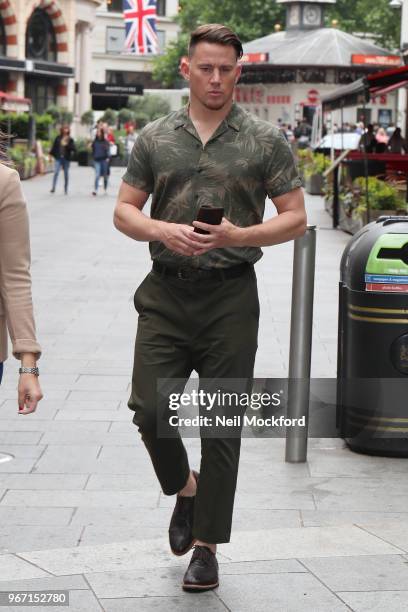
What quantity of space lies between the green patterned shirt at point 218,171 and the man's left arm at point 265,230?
68 mm

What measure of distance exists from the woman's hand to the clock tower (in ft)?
263

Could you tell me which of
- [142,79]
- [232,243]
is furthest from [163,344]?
[142,79]

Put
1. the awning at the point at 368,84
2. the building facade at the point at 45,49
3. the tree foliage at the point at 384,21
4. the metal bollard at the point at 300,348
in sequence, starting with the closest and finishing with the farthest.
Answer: the metal bollard at the point at 300,348 < the awning at the point at 368,84 < the building facade at the point at 45,49 < the tree foliage at the point at 384,21

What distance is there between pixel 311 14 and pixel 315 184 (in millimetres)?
51079

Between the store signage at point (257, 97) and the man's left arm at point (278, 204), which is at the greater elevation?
the man's left arm at point (278, 204)

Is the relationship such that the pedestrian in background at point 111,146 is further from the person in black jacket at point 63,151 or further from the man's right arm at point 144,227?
the man's right arm at point 144,227

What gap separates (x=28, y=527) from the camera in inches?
218

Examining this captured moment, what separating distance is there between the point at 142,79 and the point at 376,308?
9546cm

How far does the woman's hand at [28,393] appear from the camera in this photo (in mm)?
4012

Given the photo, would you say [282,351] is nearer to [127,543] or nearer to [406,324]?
[406,324]

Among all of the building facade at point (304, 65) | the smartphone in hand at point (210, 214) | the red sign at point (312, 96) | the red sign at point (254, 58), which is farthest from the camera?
the red sign at point (254, 58)

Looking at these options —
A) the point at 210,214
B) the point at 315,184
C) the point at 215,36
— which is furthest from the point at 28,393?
the point at 315,184

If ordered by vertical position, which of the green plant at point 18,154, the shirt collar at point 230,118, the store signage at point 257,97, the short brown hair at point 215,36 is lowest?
the green plant at point 18,154

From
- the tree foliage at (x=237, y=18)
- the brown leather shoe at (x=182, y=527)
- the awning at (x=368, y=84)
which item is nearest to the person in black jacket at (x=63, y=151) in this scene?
the awning at (x=368, y=84)
